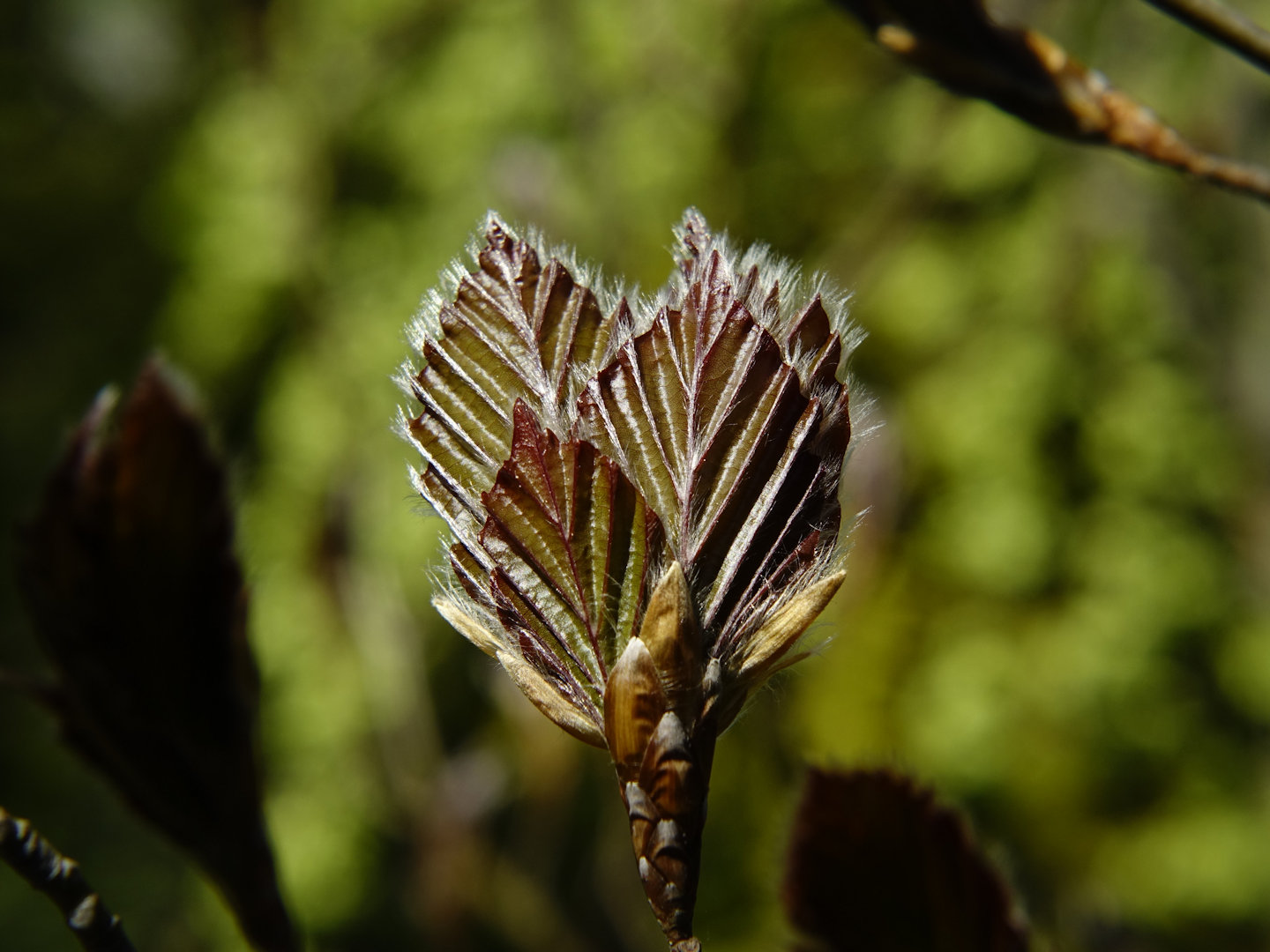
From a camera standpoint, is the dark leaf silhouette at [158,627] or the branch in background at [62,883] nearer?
the branch in background at [62,883]

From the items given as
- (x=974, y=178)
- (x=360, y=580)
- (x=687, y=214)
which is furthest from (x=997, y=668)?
(x=687, y=214)

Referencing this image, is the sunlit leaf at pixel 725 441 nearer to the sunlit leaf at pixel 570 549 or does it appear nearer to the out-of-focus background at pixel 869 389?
the sunlit leaf at pixel 570 549

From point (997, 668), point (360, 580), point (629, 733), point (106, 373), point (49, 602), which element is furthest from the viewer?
point (106, 373)

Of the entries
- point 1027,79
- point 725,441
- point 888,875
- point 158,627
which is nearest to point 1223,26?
point 1027,79

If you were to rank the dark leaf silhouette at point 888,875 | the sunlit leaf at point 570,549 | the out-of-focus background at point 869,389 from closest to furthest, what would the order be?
the sunlit leaf at point 570,549, the dark leaf silhouette at point 888,875, the out-of-focus background at point 869,389

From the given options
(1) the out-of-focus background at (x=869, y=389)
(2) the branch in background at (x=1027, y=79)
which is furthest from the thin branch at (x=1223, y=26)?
(1) the out-of-focus background at (x=869, y=389)

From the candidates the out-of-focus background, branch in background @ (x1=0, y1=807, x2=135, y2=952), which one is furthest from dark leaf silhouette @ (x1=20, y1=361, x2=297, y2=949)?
the out-of-focus background

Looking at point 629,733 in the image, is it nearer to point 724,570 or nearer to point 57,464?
point 724,570
